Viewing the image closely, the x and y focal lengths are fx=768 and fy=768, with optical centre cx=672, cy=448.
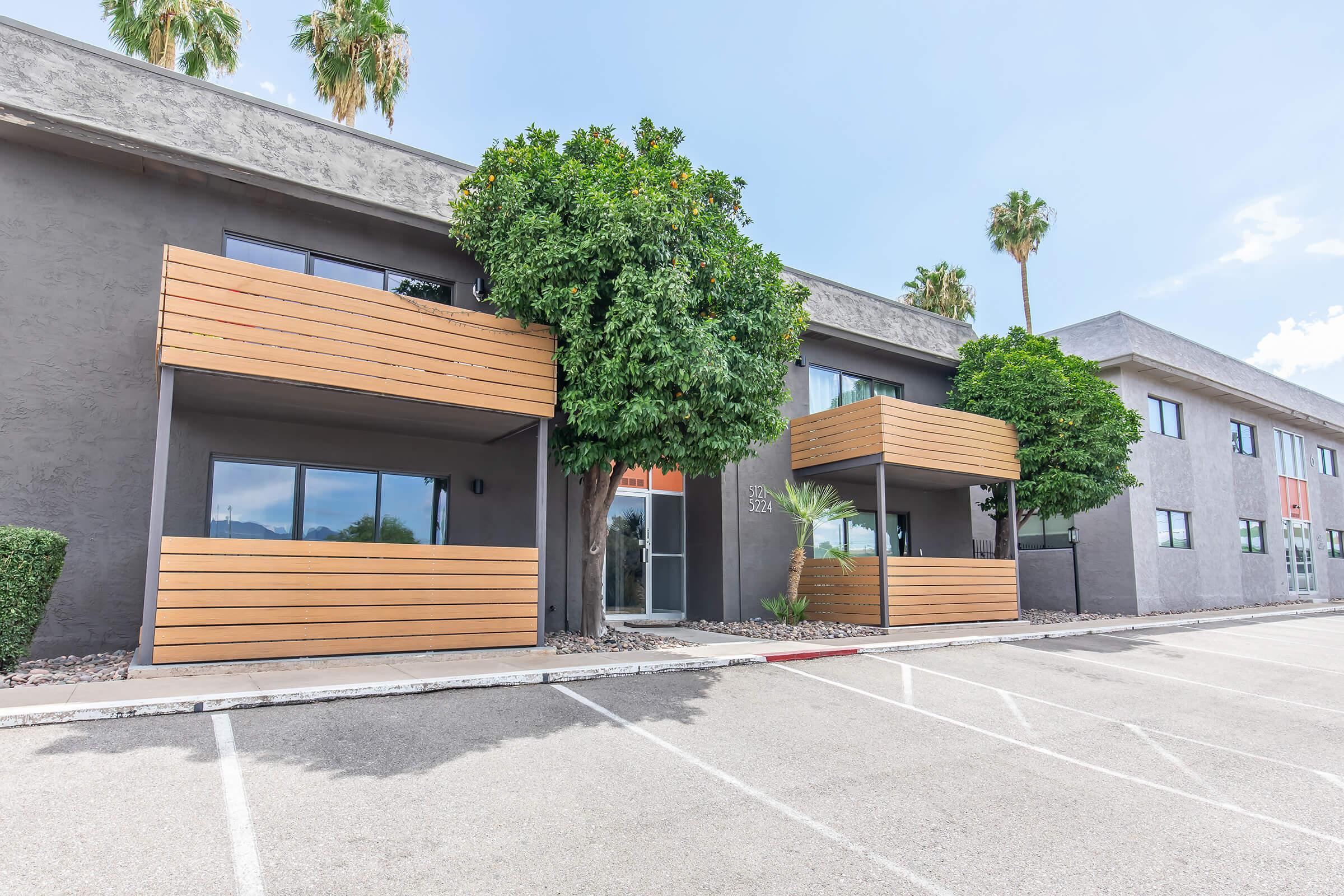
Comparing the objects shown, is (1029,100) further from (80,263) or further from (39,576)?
(39,576)

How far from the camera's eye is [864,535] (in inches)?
614

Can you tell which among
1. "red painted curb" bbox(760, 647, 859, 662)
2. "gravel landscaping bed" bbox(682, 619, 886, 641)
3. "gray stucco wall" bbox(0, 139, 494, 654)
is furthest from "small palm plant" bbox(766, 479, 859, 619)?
"gray stucco wall" bbox(0, 139, 494, 654)

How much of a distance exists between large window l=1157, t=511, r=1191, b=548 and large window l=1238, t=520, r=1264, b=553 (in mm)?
3520

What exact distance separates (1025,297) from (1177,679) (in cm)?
2628

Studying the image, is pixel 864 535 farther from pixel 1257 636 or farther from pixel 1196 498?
pixel 1196 498

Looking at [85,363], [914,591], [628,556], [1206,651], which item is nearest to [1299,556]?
[1206,651]

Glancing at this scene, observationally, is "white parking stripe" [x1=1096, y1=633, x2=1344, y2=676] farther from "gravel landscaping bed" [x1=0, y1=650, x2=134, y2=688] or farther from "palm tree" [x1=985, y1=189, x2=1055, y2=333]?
"palm tree" [x1=985, y1=189, x2=1055, y2=333]

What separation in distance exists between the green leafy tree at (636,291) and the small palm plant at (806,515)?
3.64 m

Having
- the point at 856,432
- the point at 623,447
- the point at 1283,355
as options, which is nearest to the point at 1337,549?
the point at 856,432

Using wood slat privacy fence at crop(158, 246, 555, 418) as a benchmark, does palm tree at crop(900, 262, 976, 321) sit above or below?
above

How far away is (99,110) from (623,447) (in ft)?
23.2

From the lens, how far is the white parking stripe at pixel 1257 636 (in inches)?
506

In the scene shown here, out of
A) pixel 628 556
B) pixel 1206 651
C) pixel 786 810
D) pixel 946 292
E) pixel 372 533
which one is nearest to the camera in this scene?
pixel 786 810

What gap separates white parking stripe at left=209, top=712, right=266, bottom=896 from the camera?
10.5 ft
